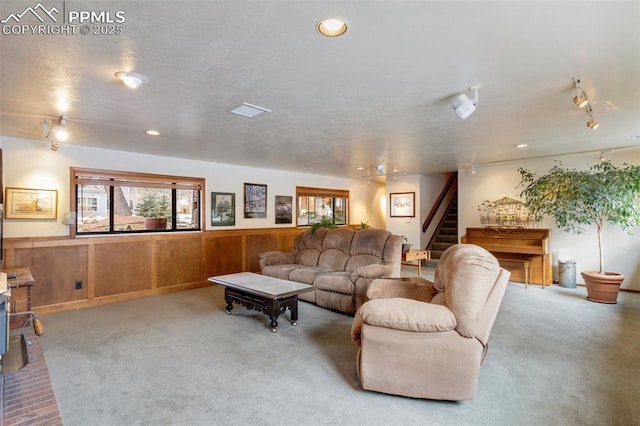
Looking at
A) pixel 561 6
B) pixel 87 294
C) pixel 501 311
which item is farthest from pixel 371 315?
pixel 87 294

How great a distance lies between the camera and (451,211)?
9016mm

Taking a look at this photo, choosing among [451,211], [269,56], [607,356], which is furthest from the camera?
[451,211]

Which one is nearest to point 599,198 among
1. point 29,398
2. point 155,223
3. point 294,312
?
point 294,312

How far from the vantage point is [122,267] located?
4.96 m

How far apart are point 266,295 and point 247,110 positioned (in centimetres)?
188

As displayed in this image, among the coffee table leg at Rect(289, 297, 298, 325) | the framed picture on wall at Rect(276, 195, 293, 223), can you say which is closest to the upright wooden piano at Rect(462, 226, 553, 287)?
the framed picture on wall at Rect(276, 195, 293, 223)

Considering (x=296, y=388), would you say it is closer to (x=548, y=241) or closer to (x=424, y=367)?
(x=424, y=367)

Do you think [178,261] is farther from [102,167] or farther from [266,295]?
[266,295]

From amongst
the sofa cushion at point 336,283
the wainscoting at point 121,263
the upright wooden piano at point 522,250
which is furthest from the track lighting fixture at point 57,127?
the upright wooden piano at point 522,250

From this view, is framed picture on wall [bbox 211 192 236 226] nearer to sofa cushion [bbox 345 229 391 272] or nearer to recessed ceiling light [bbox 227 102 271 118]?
sofa cushion [bbox 345 229 391 272]

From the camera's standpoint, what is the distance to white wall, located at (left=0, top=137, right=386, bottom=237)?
13.7 feet

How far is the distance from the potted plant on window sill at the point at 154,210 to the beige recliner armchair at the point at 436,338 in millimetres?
4405

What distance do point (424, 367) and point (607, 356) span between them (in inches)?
79.1

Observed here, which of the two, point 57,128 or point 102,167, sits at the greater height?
point 57,128
